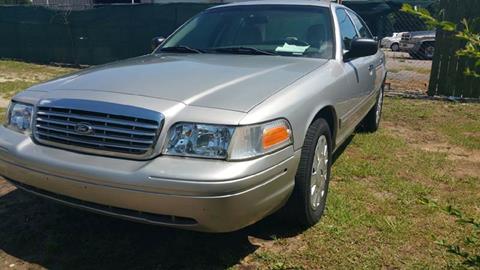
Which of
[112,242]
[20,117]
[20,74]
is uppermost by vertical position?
[20,117]

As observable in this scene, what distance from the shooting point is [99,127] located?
253cm

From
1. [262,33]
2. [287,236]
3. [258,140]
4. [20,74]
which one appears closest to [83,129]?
[258,140]

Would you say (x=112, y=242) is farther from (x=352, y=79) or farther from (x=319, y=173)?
(x=352, y=79)

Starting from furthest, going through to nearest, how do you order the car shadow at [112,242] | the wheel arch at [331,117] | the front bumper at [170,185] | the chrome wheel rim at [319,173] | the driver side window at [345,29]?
the driver side window at [345,29]
the wheel arch at [331,117]
the chrome wheel rim at [319,173]
the car shadow at [112,242]
the front bumper at [170,185]

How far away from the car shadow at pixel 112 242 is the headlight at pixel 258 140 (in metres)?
0.74

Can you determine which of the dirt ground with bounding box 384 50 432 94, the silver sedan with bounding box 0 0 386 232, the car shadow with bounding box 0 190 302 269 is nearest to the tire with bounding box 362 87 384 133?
the silver sedan with bounding box 0 0 386 232

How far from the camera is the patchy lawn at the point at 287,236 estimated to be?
2775mm

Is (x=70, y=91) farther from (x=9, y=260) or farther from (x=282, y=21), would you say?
(x=282, y=21)

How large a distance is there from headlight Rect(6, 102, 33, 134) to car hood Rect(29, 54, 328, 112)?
0.15m

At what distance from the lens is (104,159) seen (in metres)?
2.49

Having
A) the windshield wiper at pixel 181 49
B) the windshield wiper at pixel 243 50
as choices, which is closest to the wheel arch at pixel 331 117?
the windshield wiper at pixel 243 50

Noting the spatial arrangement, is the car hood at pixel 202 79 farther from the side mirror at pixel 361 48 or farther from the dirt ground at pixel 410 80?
the dirt ground at pixel 410 80

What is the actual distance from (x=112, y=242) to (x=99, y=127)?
869 mm

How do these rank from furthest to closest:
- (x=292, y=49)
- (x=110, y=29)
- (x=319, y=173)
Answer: (x=110, y=29)
(x=292, y=49)
(x=319, y=173)
